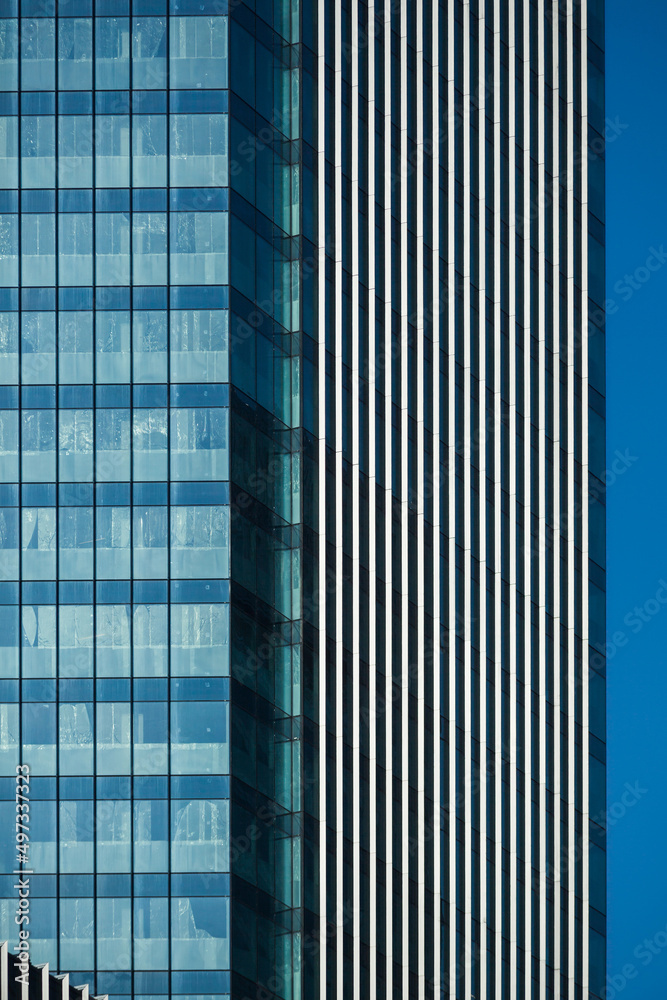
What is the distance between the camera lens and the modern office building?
3609cm

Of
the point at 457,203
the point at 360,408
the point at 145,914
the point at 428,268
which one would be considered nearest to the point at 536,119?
the point at 457,203

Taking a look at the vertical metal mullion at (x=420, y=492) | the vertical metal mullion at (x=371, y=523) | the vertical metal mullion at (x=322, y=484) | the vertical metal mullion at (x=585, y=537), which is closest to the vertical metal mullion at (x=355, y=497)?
the vertical metal mullion at (x=371, y=523)

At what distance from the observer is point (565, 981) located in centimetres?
3938

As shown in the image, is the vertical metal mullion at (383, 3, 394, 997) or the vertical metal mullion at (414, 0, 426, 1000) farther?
the vertical metal mullion at (414, 0, 426, 1000)

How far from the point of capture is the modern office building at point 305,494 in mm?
36094


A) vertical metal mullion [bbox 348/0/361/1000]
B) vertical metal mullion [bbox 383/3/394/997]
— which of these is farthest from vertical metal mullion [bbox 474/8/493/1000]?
vertical metal mullion [bbox 348/0/361/1000]

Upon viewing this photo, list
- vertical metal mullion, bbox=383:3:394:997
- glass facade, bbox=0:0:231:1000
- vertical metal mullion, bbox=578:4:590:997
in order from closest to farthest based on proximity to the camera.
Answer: glass facade, bbox=0:0:231:1000, vertical metal mullion, bbox=383:3:394:997, vertical metal mullion, bbox=578:4:590:997

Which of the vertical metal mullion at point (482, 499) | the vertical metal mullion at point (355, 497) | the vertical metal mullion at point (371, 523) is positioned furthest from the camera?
the vertical metal mullion at point (482, 499)

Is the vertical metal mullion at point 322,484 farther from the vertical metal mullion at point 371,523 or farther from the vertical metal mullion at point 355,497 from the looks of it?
the vertical metal mullion at point 371,523


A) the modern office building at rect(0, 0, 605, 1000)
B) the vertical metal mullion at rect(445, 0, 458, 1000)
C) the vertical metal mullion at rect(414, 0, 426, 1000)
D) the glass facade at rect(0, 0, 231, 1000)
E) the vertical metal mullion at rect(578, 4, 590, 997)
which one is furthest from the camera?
the vertical metal mullion at rect(578, 4, 590, 997)

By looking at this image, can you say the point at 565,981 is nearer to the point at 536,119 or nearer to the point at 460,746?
the point at 460,746

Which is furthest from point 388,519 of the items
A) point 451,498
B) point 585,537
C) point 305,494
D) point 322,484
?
point 585,537

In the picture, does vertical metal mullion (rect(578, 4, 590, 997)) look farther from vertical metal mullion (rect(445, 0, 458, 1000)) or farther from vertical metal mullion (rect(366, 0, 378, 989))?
vertical metal mullion (rect(366, 0, 378, 989))

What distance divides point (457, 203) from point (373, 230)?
11.3 feet
